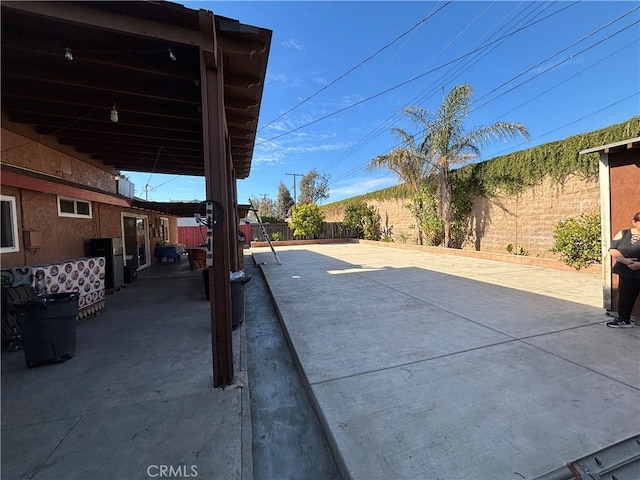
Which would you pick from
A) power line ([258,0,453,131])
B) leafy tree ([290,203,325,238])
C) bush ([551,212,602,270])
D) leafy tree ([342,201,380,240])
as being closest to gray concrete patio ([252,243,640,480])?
bush ([551,212,602,270])

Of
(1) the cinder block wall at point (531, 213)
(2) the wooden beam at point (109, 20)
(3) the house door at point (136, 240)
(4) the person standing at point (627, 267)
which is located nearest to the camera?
(2) the wooden beam at point (109, 20)

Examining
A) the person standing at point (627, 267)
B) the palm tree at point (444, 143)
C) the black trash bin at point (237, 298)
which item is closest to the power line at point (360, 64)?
the palm tree at point (444, 143)

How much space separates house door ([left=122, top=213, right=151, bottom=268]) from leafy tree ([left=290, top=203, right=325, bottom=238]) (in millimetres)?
10049

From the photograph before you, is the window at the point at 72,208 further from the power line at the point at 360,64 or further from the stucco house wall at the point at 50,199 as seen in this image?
the power line at the point at 360,64

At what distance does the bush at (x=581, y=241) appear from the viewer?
6.83 metres

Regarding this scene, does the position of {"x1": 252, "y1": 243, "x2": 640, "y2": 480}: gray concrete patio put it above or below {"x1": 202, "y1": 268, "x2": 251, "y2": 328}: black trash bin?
below

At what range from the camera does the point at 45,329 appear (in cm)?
295

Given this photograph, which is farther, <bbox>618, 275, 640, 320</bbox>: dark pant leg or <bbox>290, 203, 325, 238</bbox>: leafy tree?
<bbox>290, 203, 325, 238</bbox>: leafy tree

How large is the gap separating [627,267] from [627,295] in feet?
1.25

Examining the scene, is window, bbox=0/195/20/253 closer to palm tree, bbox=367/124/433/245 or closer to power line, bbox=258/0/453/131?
power line, bbox=258/0/453/131

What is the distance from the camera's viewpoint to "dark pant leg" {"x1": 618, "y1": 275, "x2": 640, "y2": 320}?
142 inches

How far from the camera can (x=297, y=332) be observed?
3.73 meters

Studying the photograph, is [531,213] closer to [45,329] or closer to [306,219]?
[45,329]

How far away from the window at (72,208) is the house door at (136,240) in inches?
79.2
